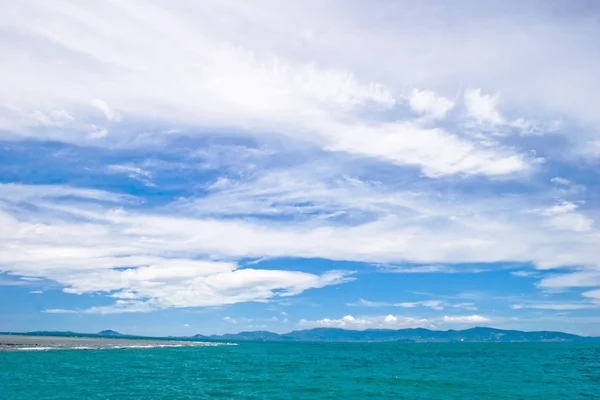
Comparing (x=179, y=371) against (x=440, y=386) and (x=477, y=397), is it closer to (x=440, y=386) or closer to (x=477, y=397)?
(x=440, y=386)

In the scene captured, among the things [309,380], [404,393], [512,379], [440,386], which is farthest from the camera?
[512,379]

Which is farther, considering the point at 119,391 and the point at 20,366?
the point at 20,366

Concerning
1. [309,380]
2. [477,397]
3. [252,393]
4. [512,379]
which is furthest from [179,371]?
[512,379]

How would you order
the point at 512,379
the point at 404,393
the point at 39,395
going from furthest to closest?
the point at 512,379 < the point at 404,393 < the point at 39,395

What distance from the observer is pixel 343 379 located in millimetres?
69062

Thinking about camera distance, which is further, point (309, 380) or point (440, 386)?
point (309, 380)

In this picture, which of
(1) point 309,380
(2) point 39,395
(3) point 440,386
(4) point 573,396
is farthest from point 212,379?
(4) point 573,396

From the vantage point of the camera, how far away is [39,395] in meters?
45.3

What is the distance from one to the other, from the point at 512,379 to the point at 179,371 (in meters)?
54.0

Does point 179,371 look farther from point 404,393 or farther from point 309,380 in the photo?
point 404,393

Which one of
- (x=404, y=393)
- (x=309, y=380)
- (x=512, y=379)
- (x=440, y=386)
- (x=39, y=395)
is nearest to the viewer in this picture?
(x=39, y=395)

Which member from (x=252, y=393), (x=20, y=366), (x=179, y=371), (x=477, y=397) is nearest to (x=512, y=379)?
(x=477, y=397)

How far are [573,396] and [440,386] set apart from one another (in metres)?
15.5

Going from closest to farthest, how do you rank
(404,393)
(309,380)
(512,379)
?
Answer: (404,393) → (309,380) → (512,379)
